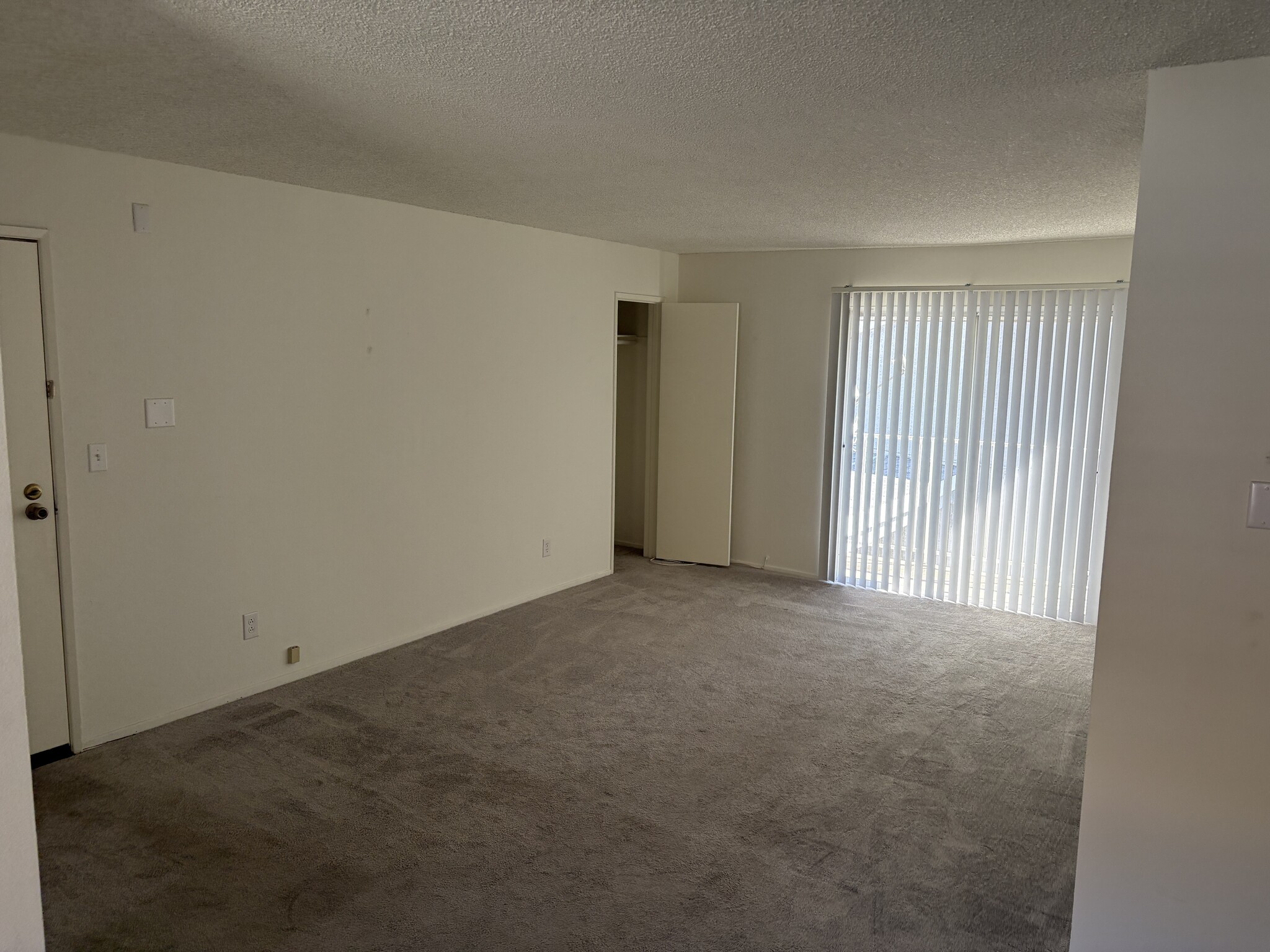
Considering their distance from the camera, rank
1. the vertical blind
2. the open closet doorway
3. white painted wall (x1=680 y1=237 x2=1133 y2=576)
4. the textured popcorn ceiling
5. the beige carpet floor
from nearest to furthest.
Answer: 1. the textured popcorn ceiling
2. the beige carpet floor
3. the vertical blind
4. white painted wall (x1=680 y1=237 x2=1133 y2=576)
5. the open closet doorway

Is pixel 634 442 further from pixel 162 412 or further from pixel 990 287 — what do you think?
pixel 162 412

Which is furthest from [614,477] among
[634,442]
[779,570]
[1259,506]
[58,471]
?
[1259,506]

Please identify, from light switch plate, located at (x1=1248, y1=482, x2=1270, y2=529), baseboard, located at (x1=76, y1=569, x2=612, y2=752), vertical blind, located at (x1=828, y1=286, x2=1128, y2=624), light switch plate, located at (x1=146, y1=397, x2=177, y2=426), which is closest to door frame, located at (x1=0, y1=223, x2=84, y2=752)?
baseboard, located at (x1=76, y1=569, x2=612, y2=752)

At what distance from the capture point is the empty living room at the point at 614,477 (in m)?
2.13

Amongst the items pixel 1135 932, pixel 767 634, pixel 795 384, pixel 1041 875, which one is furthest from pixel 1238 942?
pixel 795 384

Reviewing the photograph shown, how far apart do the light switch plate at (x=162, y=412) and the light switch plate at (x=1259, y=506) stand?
375 cm

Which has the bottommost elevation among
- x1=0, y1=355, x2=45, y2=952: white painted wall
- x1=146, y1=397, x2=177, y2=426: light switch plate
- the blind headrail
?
x1=0, y1=355, x2=45, y2=952: white painted wall

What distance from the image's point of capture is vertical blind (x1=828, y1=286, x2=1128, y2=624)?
5270 millimetres

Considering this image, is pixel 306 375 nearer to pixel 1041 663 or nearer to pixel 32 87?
pixel 32 87

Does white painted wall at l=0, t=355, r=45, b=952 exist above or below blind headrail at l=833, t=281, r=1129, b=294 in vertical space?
below

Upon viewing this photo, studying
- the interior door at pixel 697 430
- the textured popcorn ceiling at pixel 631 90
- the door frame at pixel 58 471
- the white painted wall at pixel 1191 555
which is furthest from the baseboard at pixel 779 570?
the door frame at pixel 58 471

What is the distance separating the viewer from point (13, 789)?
159 centimetres

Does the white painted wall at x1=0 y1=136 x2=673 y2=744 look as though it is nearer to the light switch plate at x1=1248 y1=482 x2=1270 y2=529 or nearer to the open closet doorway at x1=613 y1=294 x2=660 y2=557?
the open closet doorway at x1=613 y1=294 x2=660 y2=557

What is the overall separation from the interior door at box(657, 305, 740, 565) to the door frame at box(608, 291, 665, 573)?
72 millimetres
